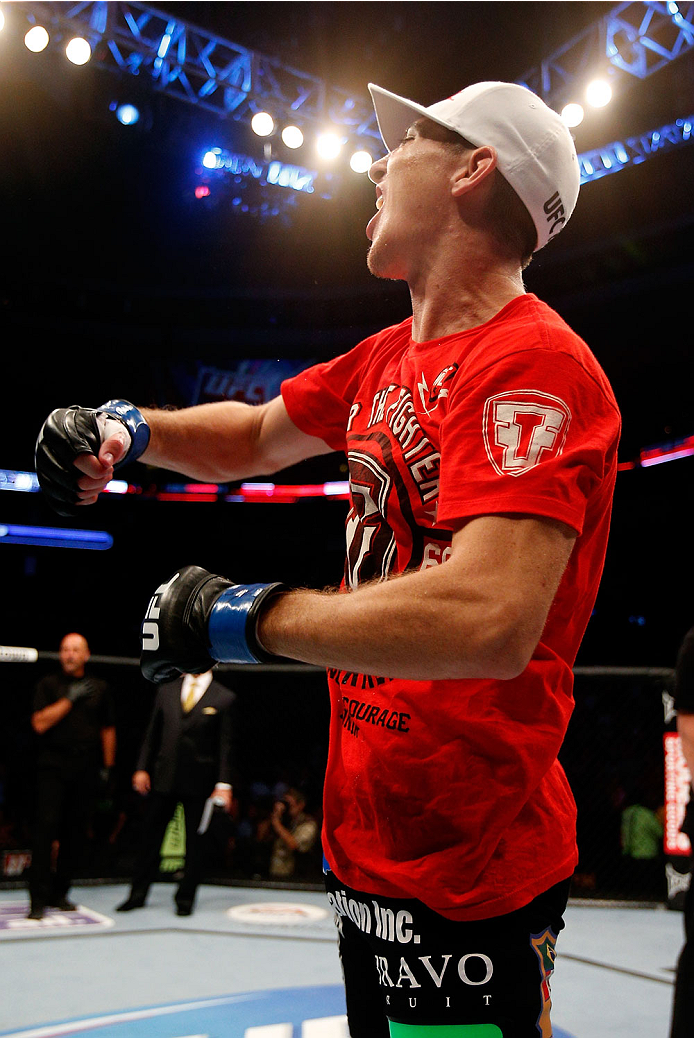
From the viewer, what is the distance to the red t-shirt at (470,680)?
0.91 metres

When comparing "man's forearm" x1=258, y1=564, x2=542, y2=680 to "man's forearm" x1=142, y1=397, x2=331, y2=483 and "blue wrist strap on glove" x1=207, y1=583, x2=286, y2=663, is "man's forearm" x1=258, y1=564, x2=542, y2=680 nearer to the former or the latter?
"blue wrist strap on glove" x1=207, y1=583, x2=286, y2=663

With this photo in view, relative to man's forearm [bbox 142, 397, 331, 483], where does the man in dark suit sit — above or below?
below

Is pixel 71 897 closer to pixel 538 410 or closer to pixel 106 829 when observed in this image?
pixel 106 829

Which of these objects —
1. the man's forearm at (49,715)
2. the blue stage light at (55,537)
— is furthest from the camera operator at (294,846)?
A: the blue stage light at (55,537)

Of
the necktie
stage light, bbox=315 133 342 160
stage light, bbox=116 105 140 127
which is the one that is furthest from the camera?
stage light, bbox=315 133 342 160

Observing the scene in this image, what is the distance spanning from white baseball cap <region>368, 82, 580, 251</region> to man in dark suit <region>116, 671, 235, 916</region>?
426 cm

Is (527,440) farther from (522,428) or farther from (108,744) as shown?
(108,744)

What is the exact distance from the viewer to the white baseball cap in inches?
47.9

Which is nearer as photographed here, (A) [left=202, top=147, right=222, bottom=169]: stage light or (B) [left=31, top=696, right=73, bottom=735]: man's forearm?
(B) [left=31, top=696, right=73, bottom=735]: man's forearm

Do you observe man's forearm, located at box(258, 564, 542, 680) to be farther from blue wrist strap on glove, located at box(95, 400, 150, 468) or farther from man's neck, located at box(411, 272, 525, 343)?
blue wrist strap on glove, located at box(95, 400, 150, 468)

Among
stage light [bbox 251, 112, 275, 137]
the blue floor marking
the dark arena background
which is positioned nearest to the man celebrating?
the blue floor marking

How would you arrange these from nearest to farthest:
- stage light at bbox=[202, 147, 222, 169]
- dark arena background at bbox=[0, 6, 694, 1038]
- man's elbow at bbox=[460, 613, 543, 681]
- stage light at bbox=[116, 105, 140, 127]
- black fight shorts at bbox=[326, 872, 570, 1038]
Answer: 1. man's elbow at bbox=[460, 613, 543, 681]
2. black fight shorts at bbox=[326, 872, 570, 1038]
3. dark arena background at bbox=[0, 6, 694, 1038]
4. stage light at bbox=[116, 105, 140, 127]
5. stage light at bbox=[202, 147, 222, 169]

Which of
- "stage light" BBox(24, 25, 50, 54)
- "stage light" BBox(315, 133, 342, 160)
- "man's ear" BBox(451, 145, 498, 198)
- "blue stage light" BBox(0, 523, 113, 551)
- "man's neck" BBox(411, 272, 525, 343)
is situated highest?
"stage light" BBox(315, 133, 342, 160)

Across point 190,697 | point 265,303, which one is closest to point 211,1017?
point 190,697
